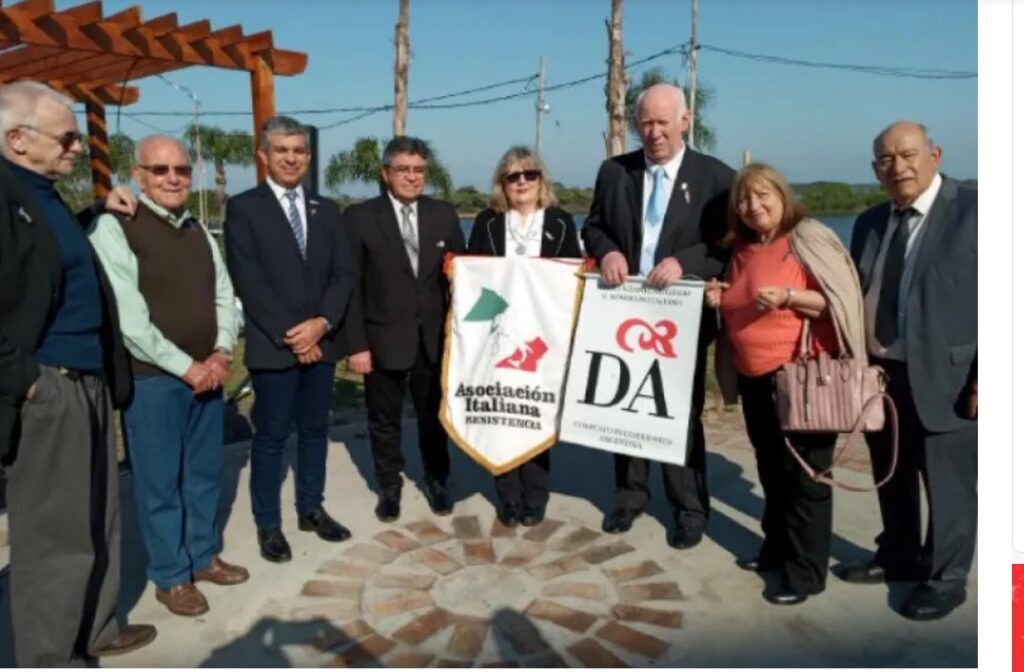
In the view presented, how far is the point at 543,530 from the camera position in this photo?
420cm

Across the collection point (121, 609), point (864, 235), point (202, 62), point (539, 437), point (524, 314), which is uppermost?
point (202, 62)

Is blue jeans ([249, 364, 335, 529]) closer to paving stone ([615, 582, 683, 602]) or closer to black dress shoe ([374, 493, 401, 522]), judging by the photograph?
black dress shoe ([374, 493, 401, 522])

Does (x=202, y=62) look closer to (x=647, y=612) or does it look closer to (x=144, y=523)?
(x=144, y=523)

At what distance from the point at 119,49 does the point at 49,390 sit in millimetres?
4610

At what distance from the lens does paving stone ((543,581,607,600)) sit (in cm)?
347

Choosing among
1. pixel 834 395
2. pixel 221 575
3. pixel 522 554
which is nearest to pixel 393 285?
pixel 522 554

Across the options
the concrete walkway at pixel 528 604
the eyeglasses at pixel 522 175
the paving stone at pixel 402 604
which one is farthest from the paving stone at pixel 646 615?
the eyeglasses at pixel 522 175

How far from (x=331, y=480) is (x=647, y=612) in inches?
93.0

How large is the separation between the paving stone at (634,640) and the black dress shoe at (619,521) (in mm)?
930

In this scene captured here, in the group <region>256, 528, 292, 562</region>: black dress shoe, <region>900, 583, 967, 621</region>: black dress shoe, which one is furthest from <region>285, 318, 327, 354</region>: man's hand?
<region>900, 583, 967, 621</region>: black dress shoe

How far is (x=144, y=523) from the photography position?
11.1ft

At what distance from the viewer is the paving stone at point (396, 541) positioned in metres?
3.99

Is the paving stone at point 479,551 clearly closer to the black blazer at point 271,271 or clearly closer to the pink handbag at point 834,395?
the black blazer at point 271,271

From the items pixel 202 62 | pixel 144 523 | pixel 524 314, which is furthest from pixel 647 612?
pixel 202 62
